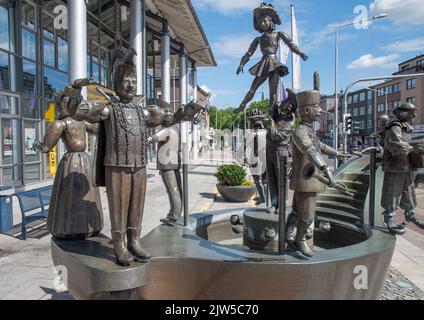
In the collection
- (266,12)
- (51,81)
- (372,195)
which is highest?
(51,81)

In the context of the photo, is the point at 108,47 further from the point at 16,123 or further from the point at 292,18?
the point at 292,18

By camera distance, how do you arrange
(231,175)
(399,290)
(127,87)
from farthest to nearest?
(231,175), (399,290), (127,87)

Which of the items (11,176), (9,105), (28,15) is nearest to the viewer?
(9,105)

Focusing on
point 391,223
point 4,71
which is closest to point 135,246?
point 391,223

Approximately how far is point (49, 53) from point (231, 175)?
963 cm

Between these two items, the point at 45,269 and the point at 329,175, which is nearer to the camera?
the point at 329,175

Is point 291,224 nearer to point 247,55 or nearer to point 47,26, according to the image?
point 247,55

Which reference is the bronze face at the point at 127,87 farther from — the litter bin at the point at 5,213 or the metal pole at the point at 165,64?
the metal pole at the point at 165,64

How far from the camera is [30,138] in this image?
13609 millimetres

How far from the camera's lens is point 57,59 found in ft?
51.3

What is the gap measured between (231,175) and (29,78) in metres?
8.58

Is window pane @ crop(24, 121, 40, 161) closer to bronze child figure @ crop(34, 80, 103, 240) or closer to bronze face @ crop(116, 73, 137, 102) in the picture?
bronze child figure @ crop(34, 80, 103, 240)

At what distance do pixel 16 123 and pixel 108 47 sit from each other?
10.7 metres

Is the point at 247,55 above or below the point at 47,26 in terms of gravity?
below
